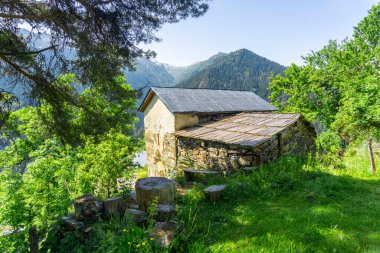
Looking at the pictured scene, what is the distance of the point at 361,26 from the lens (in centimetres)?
2370

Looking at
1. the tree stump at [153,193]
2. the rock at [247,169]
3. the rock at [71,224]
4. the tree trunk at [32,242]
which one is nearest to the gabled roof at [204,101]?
the rock at [247,169]

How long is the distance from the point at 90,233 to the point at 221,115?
9.93 m

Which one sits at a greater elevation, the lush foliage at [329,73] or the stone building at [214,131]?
the lush foliage at [329,73]

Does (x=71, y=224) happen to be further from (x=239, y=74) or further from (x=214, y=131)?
(x=239, y=74)

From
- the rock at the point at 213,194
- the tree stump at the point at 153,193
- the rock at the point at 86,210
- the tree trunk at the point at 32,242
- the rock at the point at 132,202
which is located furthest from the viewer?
the rock at the point at 213,194

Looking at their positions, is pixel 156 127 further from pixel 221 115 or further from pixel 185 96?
pixel 221 115

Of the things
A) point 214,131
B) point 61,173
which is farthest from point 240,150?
point 61,173

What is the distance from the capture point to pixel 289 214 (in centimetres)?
426

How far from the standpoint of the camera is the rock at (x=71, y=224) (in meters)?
4.01

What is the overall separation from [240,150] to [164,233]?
5298mm

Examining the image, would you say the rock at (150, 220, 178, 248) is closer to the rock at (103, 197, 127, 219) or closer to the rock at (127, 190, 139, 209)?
the rock at (103, 197, 127, 219)

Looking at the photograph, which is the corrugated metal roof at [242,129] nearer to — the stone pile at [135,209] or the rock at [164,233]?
the stone pile at [135,209]

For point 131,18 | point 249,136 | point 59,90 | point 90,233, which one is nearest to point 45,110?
point 59,90

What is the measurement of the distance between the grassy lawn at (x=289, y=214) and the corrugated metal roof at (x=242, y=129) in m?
1.67
